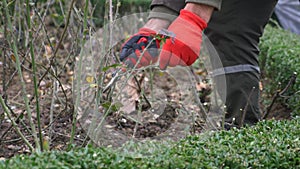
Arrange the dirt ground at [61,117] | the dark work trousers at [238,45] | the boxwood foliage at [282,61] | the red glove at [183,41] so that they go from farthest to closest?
1. the boxwood foliage at [282,61]
2. the dark work trousers at [238,45]
3. the dirt ground at [61,117]
4. the red glove at [183,41]

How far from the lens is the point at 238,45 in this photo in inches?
135

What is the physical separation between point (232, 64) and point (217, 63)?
0.59ft

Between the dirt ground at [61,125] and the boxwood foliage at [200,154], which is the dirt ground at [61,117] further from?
the boxwood foliage at [200,154]

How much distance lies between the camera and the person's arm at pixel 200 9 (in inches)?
109

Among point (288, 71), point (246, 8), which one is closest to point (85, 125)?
point (246, 8)

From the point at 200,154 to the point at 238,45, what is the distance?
1.45m

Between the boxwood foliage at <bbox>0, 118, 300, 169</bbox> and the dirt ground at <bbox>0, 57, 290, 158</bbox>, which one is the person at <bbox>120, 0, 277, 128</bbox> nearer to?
the dirt ground at <bbox>0, 57, 290, 158</bbox>

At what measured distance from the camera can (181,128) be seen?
3.42m

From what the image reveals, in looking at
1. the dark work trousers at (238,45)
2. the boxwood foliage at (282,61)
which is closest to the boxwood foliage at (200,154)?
the dark work trousers at (238,45)

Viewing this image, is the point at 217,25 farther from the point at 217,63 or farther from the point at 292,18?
the point at 292,18

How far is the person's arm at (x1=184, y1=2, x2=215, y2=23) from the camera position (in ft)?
9.05

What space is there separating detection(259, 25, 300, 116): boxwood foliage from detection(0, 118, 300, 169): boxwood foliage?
52.1 inches

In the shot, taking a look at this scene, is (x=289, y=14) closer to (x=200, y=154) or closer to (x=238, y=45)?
(x=238, y=45)

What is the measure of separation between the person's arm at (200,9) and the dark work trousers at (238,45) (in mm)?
551
